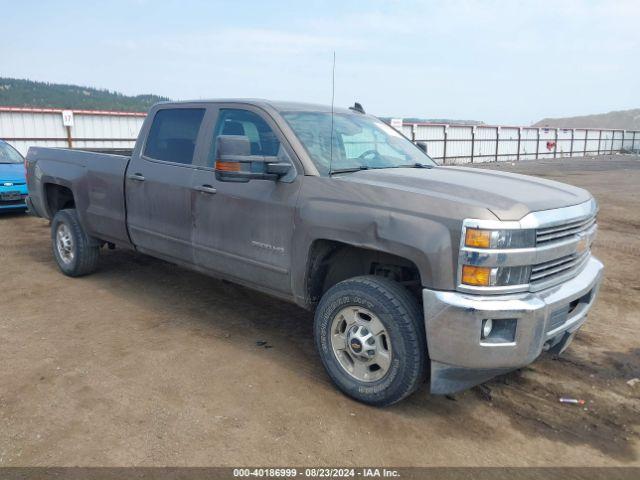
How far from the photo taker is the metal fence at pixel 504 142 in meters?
29.6

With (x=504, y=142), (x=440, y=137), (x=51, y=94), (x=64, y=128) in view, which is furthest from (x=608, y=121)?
(x=64, y=128)

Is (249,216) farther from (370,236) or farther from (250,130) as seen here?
(370,236)

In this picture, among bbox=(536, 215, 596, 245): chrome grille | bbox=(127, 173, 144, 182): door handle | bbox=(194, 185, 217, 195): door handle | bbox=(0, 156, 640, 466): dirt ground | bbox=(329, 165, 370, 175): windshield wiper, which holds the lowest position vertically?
bbox=(0, 156, 640, 466): dirt ground

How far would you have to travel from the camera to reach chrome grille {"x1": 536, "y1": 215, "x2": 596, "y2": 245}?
2986 mm

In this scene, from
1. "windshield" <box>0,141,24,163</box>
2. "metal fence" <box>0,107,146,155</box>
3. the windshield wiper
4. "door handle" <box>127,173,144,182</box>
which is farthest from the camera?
"metal fence" <box>0,107,146,155</box>

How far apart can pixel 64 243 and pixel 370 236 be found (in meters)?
4.26

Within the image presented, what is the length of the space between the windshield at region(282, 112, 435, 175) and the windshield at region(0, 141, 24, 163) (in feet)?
28.2

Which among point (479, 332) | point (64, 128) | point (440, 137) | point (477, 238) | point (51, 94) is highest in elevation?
point (51, 94)

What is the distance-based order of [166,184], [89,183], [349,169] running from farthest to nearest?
[89,183] → [166,184] → [349,169]

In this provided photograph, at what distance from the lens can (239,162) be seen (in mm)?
3498

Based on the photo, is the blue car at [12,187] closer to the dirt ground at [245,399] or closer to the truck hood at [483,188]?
the dirt ground at [245,399]

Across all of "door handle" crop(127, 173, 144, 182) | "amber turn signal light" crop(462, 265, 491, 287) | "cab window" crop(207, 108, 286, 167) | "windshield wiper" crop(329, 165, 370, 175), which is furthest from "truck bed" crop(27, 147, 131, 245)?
"amber turn signal light" crop(462, 265, 491, 287)

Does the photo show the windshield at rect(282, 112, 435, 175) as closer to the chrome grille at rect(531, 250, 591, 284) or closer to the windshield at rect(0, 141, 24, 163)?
the chrome grille at rect(531, 250, 591, 284)

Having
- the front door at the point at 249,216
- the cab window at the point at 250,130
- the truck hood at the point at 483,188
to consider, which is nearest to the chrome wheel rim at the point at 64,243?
the front door at the point at 249,216
